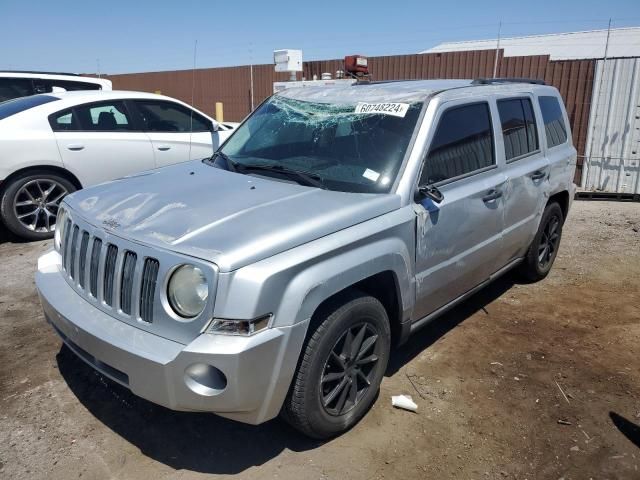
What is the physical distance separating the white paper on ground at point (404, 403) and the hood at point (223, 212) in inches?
47.9

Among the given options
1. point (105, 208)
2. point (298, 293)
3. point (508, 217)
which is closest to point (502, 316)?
point (508, 217)

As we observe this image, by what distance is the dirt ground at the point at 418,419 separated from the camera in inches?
110

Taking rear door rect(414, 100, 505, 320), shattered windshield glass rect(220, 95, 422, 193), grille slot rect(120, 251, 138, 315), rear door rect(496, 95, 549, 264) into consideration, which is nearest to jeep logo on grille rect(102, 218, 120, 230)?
grille slot rect(120, 251, 138, 315)

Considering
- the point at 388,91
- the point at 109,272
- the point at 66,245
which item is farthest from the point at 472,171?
the point at 66,245

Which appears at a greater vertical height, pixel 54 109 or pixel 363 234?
pixel 54 109

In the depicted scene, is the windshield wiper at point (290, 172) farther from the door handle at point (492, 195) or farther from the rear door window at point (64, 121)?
the rear door window at point (64, 121)

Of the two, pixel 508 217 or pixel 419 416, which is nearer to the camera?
pixel 419 416

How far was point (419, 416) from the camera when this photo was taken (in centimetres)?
325

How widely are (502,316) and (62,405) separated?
347 cm

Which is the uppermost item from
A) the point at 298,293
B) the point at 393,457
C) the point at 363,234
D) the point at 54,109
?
the point at 54,109

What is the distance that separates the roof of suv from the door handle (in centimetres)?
72

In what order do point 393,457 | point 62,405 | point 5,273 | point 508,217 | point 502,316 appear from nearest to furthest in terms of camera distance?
point 393,457 < point 62,405 < point 508,217 < point 502,316 < point 5,273

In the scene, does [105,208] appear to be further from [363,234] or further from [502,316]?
[502,316]

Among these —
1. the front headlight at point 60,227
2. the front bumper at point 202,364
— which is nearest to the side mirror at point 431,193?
the front bumper at point 202,364
